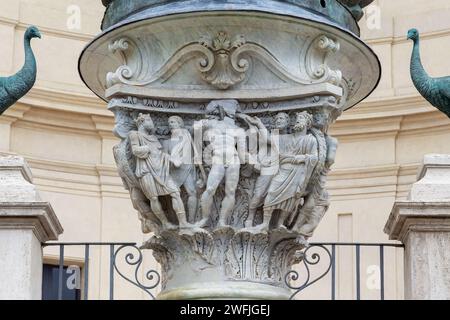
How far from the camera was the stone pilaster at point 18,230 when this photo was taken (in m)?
13.3

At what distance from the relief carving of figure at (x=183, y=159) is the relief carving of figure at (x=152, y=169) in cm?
5

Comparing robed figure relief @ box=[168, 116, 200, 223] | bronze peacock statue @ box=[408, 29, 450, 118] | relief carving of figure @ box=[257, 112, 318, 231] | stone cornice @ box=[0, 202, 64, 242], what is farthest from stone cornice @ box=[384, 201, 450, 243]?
stone cornice @ box=[0, 202, 64, 242]

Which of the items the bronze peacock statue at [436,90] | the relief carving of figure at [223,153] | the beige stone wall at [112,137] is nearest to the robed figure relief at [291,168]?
the relief carving of figure at [223,153]

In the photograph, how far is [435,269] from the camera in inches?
528

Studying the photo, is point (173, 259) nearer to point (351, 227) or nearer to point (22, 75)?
point (22, 75)

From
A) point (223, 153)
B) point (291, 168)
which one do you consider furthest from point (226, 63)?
point (291, 168)

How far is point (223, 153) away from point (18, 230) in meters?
1.40

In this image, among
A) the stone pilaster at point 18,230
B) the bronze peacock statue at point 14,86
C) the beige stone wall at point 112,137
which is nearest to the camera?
the stone pilaster at point 18,230

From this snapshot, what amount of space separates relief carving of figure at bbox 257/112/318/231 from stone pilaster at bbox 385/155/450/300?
0.62 meters

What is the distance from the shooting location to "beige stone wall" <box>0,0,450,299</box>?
1112 inches

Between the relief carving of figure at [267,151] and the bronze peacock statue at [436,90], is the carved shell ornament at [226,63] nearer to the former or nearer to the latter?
the relief carving of figure at [267,151]

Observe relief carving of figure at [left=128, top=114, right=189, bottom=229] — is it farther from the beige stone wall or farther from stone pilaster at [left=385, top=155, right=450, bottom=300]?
the beige stone wall

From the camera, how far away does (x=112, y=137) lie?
28531mm

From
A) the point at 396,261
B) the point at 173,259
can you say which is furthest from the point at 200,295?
the point at 396,261
